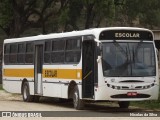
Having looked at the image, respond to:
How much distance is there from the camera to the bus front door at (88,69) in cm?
1981

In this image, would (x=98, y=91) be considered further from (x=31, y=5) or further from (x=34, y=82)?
(x=31, y=5)

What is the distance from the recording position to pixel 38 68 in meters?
25.1

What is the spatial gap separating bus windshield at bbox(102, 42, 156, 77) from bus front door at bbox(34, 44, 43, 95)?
236 inches

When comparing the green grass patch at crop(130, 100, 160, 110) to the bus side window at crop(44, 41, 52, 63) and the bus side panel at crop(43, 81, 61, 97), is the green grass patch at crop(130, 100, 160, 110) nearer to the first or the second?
the bus side panel at crop(43, 81, 61, 97)

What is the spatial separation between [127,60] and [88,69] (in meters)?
1.55

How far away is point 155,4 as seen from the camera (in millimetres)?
56062

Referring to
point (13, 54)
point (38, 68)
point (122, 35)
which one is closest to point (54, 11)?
point (13, 54)

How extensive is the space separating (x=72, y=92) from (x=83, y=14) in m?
35.1

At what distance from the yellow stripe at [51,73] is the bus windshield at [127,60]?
1.57 metres

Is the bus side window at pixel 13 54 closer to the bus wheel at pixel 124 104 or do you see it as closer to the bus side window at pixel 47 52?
the bus side window at pixel 47 52

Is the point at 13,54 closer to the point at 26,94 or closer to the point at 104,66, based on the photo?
the point at 26,94

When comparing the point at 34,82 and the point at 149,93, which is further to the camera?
the point at 34,82

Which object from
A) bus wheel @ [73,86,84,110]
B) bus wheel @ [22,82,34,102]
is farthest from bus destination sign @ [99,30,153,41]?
bus wheel @ [22,82,34,102]

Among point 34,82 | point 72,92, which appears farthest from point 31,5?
point 72,92
